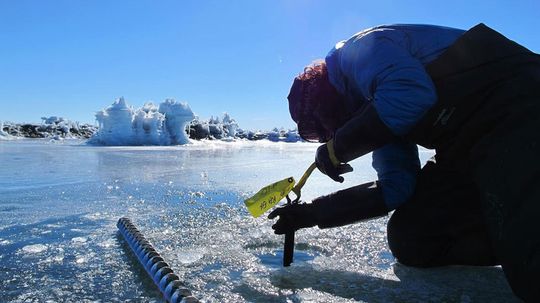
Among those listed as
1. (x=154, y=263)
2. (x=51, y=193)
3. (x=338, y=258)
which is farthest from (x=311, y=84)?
(x=51, y=193)

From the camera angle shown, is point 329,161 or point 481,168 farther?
point 329,161

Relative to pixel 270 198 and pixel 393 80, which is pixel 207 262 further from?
pixel 393 80

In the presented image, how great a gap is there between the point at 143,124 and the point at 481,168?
24.0m

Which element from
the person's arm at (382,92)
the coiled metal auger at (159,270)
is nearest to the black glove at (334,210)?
the person's arm at (382,92)

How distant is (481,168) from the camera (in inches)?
54.0

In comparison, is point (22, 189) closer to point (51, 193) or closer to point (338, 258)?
point (51, 193)

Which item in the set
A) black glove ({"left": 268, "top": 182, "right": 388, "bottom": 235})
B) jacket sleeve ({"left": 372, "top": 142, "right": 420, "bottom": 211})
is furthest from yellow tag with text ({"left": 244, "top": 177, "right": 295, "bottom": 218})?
jacket sleeve ({"left": 372, "top": 142, "right": 420, "bottom": 211})

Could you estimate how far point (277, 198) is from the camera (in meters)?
1.82

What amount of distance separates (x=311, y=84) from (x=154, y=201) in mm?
2024

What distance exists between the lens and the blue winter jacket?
1.44m

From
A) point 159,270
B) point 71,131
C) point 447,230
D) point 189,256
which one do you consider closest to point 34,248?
point 189,256

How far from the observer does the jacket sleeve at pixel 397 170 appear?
6.09 feet

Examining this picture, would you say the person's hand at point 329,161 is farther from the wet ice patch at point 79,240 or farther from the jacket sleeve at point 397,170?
the wet ice patch at point 79,240

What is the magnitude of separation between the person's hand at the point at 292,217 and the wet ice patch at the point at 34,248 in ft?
3.47
